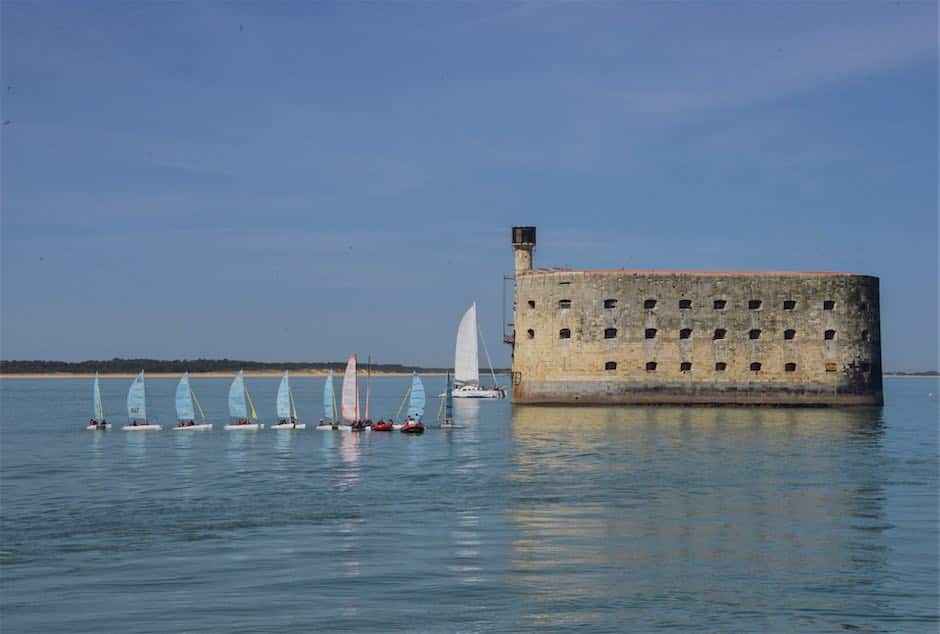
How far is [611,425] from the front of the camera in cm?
4903

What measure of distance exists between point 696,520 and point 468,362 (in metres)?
62.9

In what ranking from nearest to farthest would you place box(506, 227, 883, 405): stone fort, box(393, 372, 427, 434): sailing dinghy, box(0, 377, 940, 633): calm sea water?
box(0, 377, 940, 633): calm sea water
box(393, 372, 427, 434): sailing dinghy
box(506, 227, 883, 405): stone fort

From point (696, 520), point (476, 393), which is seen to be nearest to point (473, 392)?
point (476, 393)

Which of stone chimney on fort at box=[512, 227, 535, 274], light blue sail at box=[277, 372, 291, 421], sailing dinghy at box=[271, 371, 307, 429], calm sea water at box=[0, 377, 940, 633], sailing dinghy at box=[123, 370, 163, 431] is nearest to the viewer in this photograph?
calm sea water at box=[0, 377, 940, 633]

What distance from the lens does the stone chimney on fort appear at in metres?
64.2

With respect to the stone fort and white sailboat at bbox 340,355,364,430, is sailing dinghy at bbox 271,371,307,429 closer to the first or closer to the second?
white sailboat at bbox 340,355,364,430

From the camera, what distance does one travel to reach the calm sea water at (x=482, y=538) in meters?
15.8

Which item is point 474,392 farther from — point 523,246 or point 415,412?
point 415,412

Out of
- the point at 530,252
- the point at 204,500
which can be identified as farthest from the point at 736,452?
the point at 530,252

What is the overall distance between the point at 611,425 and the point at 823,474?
57.9ft

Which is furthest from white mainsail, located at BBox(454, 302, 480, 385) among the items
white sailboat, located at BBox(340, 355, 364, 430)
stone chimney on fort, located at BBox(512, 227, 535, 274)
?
white sailboat, located at BBox(340, 355, 364, 430)

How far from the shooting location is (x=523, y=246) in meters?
64.3

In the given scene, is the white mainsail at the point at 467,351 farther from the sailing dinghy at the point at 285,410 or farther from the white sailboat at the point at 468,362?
the sailing dinghy at the point at 285,410

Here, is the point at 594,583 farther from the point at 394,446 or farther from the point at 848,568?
the point at 394,446
